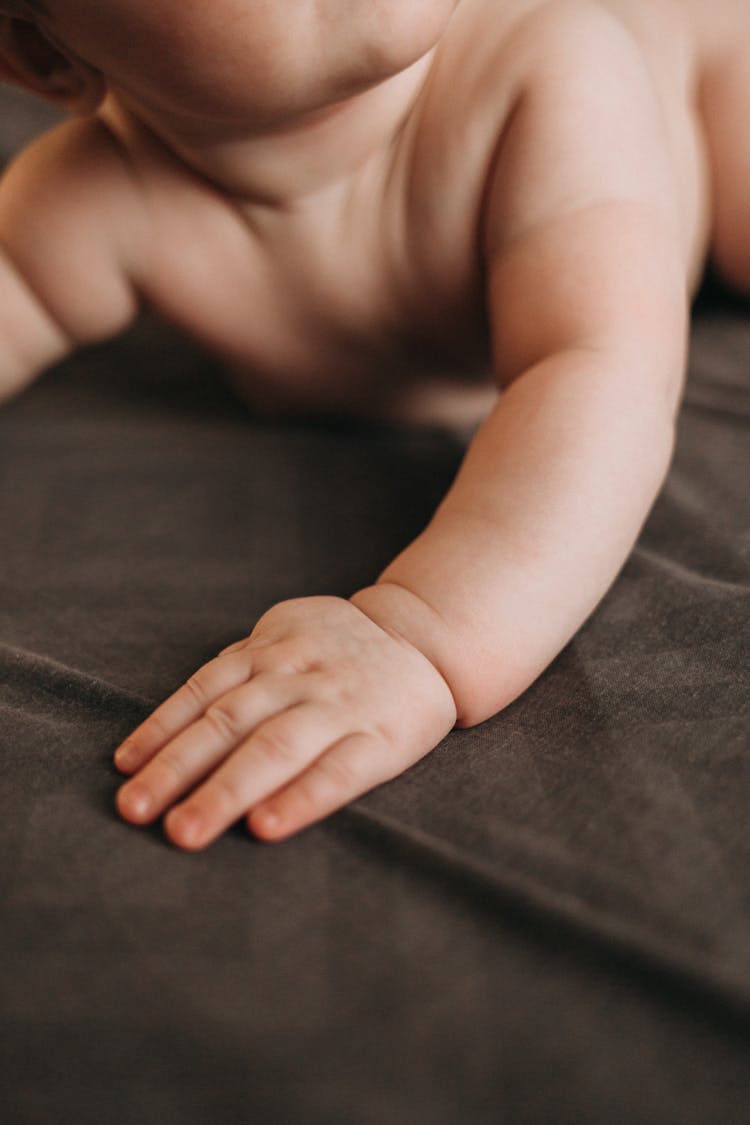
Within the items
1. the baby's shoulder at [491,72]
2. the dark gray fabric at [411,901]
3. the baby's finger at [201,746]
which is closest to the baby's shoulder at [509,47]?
the baby's shoulder at [491,72]

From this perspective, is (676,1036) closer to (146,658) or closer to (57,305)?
(146,658)

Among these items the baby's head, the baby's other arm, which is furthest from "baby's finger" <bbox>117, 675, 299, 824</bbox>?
the baby's other arm

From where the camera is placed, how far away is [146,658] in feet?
1.66

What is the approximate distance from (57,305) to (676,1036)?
0.65 m

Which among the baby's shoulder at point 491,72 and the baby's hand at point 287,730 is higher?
the baby's shoulder at point 491,72

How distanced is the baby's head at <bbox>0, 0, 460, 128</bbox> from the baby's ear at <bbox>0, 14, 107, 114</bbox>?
48mm

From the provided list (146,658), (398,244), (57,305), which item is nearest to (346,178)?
(398,244)

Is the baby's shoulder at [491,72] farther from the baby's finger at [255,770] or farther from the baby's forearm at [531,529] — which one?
the baby's finger at [255,770]

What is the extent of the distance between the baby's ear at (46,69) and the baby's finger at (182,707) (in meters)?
0.42

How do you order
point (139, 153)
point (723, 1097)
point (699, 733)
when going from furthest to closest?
point (139, 153) → point (699, 733) → point (723, 1097)

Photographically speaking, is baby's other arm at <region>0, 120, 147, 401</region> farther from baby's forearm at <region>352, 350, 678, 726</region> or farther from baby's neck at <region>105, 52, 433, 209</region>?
baby's forearm at <region>352, 350, 678, 726</region>

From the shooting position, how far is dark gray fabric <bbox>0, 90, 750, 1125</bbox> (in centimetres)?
30

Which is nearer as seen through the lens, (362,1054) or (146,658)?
(362,1054)

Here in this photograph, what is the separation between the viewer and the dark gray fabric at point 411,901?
11.6 inches
